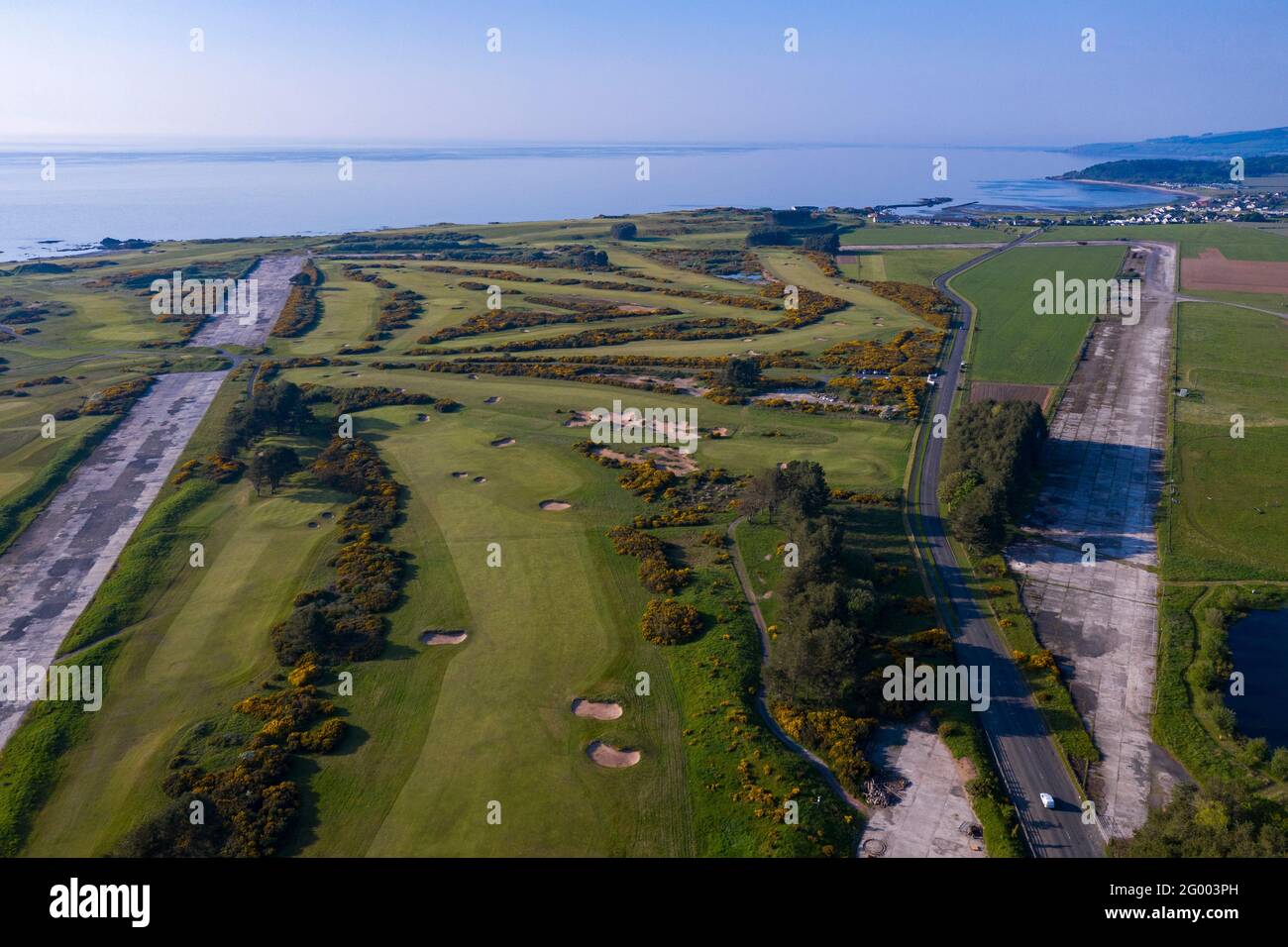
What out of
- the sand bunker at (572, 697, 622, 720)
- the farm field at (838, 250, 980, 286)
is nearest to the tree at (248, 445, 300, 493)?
the sand bunker at (572, 697, 622, 720)

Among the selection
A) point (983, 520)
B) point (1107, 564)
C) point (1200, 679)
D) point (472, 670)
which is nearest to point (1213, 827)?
point (1200, 679)

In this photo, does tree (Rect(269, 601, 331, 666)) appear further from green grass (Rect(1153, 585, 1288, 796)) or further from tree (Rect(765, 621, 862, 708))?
green grass (Rect(1153, 585, 1288, 796))

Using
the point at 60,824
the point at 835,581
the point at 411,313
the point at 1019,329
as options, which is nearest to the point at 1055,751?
the point at 835,581

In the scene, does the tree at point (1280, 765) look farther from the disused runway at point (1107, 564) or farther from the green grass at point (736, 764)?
the green grass at point (736, 764)

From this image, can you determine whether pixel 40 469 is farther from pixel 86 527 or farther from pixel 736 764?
pixel 736 764

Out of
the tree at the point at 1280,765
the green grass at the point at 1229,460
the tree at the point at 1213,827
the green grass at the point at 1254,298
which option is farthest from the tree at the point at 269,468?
the green grass at the point at 1254,298
